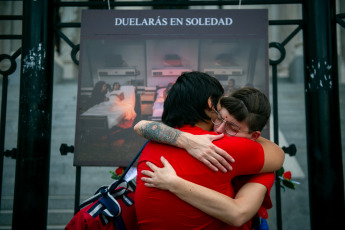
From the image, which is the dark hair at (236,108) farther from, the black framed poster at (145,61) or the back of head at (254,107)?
the black framed poster at (145,61)

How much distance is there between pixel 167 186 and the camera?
3.98 ft

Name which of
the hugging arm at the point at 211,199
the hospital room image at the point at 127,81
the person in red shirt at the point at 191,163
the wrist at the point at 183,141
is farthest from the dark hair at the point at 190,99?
the hospital room image at the point at 127,81

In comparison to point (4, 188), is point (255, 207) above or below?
above

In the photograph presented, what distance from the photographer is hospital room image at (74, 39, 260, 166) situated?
213 centimetres

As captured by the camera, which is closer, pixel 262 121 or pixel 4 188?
pixel 262 121

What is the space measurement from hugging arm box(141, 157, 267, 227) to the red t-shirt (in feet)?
0.14

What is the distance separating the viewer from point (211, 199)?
1169mm

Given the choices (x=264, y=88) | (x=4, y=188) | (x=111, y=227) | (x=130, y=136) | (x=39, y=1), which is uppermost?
(x=39, y=1)

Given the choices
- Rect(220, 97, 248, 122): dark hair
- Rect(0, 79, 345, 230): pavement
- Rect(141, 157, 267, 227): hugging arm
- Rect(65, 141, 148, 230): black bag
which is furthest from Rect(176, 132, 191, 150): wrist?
Rect(0, 79, 345, 230): pavement

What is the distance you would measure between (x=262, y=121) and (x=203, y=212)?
55 cm

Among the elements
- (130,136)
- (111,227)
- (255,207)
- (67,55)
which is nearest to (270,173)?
(255,207)

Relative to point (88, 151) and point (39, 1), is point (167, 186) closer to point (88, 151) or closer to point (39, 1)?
point (88, 151)

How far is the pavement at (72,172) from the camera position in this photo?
366 centimetres

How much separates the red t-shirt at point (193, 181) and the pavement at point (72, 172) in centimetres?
271
